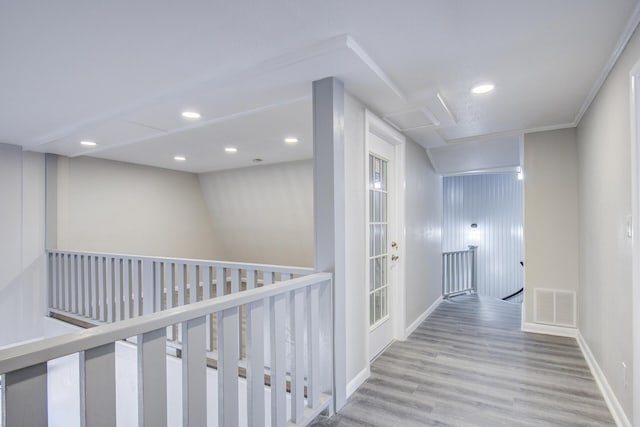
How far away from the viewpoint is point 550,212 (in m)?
3.52

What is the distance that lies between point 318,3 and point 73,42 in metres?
1.35

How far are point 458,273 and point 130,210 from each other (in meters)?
5.84

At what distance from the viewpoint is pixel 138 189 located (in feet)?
18.0

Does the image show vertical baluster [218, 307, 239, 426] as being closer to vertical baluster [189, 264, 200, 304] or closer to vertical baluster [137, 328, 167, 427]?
vertical baluster [137, 328, 167, 427]

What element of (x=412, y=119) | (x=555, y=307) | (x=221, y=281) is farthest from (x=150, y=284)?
(x=555, y=307)

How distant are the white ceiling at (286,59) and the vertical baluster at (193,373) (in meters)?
1.42

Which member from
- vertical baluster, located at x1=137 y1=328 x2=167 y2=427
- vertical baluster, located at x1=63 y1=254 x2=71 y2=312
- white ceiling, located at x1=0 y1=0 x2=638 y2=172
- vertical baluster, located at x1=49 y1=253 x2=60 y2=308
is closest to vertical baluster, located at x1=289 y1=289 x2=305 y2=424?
vertical baluster, located at x1=137 y1=328 x2=167 y2=427

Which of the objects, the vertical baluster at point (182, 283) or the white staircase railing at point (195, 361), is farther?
the vertical baluster at point (182, 283)

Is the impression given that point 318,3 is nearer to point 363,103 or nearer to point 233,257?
point 363,103

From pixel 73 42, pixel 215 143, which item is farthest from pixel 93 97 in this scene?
pixel 215 143

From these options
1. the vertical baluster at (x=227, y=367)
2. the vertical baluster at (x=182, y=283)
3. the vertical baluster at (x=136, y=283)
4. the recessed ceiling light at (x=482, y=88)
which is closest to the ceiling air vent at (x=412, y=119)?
the recessed ceiling light at (x=482, y=88)

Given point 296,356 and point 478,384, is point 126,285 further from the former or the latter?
point 478,384

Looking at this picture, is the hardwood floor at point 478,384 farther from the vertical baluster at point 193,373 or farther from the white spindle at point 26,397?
the white spindle at point 26,397

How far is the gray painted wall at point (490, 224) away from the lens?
7.15 m
